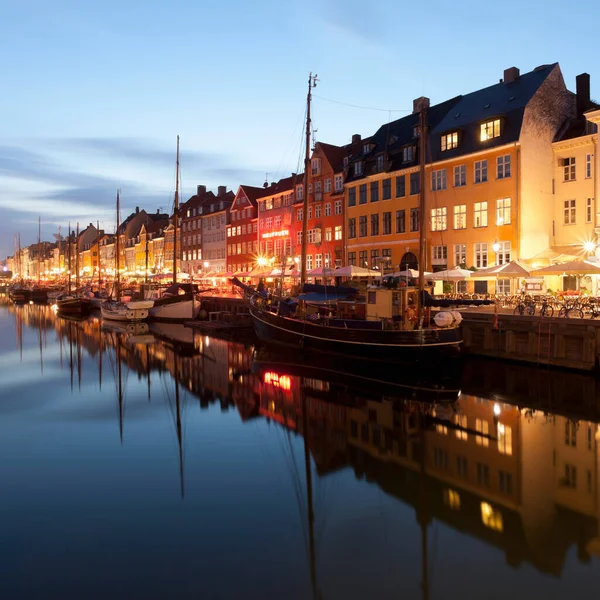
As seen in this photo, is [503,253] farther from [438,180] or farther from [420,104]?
[420,104]

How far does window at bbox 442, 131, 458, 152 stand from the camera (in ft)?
120

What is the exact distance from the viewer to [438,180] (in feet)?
123

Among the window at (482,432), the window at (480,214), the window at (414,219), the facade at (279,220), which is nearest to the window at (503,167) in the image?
the window at (480,214)

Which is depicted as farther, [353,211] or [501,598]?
[353,211]

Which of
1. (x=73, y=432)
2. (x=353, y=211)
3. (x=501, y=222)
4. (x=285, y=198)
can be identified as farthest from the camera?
(x=285, y=198)

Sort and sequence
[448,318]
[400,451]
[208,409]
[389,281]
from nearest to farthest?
1. [400,451]
2. [208,409]
3. [448,318]
4. [389,281]

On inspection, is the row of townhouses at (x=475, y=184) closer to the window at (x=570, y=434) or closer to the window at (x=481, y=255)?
→ the window at (x=481, y=255)

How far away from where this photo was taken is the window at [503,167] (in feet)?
108

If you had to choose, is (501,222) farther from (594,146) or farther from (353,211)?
(353,211)

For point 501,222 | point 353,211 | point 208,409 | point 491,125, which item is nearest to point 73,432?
point 208,409

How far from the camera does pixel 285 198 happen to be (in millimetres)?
57250

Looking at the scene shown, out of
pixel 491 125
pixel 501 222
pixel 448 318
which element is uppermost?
pixel 491 125

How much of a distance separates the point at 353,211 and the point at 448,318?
25.8 meters

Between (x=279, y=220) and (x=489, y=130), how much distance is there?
28342mm
